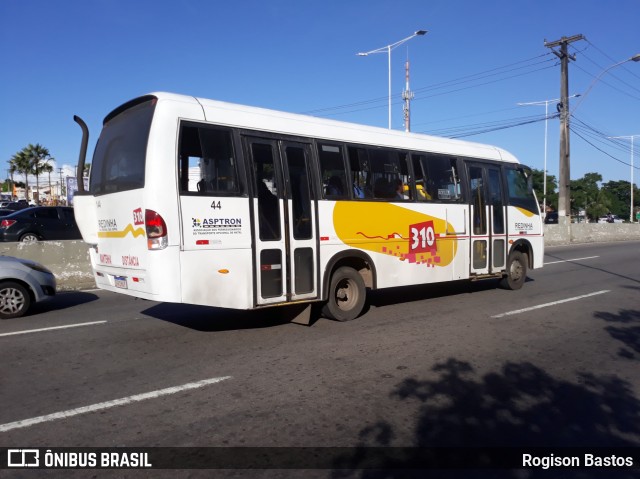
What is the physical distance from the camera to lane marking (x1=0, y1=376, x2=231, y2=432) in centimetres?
417

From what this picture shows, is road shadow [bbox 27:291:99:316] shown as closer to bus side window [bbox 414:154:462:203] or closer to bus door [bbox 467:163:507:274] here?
bus side window [bbox 414:154:462:203]

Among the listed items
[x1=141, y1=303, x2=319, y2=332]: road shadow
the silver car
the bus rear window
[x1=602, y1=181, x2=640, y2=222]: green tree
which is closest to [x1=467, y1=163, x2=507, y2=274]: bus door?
[x1=141, y1=303, x2=319, y2=332]: road shadow

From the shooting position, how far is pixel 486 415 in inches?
173

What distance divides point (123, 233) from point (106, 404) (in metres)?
2.63

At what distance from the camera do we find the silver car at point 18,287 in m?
8.62

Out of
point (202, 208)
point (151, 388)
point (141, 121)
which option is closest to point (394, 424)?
point (151, 388)

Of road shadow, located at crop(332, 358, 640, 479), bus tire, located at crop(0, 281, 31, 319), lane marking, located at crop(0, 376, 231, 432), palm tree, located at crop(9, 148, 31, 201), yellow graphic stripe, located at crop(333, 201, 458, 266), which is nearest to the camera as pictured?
road shadow, located at crop(332, 358, 640, 479)

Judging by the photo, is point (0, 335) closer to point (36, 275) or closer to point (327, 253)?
point (36, 275)

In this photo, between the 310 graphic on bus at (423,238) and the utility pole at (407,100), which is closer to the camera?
the 310 graphic on bus at (423,238)

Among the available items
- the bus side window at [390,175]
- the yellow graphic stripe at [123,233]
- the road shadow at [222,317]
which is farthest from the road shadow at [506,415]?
the bus side window at [390,175]

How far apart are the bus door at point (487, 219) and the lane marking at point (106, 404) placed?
6.59m

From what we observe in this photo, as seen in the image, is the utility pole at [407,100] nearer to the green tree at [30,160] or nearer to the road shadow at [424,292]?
the road shadow at [424,292]

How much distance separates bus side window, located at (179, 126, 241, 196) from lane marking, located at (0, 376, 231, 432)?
7.62ft

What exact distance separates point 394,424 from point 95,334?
4874 mm
